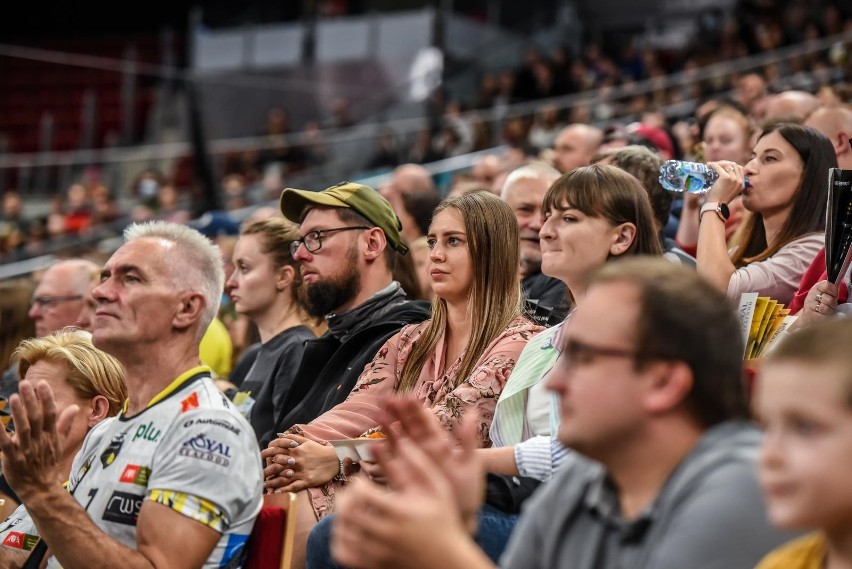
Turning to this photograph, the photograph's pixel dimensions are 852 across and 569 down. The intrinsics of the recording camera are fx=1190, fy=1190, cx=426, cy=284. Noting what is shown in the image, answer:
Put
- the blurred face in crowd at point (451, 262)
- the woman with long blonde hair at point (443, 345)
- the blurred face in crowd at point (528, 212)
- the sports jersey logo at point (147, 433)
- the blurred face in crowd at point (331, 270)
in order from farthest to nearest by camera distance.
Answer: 1. the blurred face in crowd at point (528, 212)
2. the blurred face in crowd at point (331, 270)
3. the blurred face in crowd at point (451, 262)
4. the woman with long blonde hair at point (443, 345)
5. the sports jersey logo at point (147, 433)

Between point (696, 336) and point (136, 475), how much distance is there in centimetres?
140

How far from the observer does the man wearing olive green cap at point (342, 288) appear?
378cm

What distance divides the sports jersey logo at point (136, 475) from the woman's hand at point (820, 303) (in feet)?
5.24

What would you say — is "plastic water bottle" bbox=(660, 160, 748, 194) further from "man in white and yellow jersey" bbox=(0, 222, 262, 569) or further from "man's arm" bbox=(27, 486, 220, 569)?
"man's arm" bbox=(27, 486, 220, 569)

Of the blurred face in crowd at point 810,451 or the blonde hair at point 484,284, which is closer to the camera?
the blurred face in crowd at point 810,451

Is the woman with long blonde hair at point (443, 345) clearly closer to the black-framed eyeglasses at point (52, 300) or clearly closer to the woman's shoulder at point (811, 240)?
the woman's shoulder at point (811, 240)

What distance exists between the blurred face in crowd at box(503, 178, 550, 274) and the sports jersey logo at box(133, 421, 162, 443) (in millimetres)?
2003

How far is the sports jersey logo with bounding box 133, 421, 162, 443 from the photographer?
2.62 m

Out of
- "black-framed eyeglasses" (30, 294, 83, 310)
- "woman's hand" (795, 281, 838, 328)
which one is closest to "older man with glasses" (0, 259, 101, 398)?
"black-framed eyeglasses" (30, 294, 83, 310)

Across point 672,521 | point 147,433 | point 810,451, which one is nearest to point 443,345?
point 147,433

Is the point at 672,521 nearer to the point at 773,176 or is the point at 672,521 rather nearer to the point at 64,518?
the point at 64,518

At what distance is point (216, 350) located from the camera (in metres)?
5.07

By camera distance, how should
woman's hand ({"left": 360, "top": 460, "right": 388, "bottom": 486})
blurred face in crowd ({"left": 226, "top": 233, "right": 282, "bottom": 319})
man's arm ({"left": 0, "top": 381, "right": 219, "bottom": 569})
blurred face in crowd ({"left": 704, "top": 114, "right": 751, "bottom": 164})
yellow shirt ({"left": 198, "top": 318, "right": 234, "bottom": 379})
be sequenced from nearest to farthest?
1. man's arm ({"left": 0, "top": 381, "right": 219, "bottom": 569})
2. woman's hand ({"left": 360, "top": 460, "right": 388, "bottom": 486})
3. blurred face in crowd ({"left": 226, "top": 233, "right": 282, "bottom": 319})
4. blurred face in crowd ({"left": 704, "top": 114, "right": 751, "bottom": 164})
5. yellow shirt ({"left": 198, "top": 318, "right": 234, "bottom": 379})

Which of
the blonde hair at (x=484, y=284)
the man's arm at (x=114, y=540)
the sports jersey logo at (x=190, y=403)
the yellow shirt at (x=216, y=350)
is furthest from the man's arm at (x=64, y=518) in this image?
the yellow shirt at (x=216, y=350)
